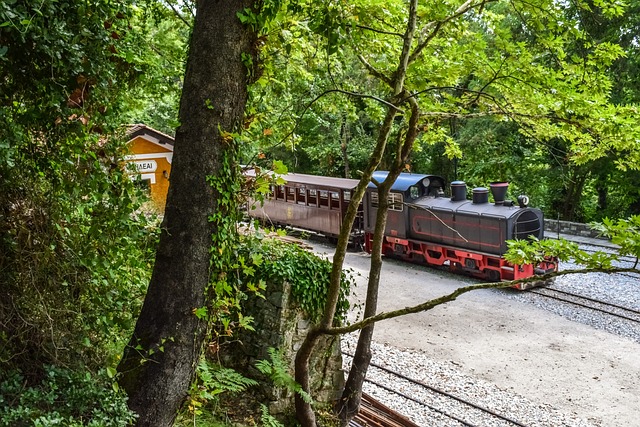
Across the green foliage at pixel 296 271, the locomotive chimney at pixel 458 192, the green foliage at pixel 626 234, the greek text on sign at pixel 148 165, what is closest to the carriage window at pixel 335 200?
the locomotive chimney at pixel 458 192

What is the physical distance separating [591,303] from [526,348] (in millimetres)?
3455

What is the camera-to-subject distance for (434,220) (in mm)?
16469

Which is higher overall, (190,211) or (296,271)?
(190,211)

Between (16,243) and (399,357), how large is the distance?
8.20m

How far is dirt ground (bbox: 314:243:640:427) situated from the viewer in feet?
30.3

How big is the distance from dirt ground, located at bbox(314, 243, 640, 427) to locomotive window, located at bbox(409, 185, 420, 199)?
3654 millimetres

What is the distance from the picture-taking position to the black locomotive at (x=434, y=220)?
15000 mm

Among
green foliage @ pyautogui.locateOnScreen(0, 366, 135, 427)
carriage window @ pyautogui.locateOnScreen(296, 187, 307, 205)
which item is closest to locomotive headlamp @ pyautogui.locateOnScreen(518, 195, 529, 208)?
carriage window @ pyautogui.locateOnScreen(296, 187, 307, 205)

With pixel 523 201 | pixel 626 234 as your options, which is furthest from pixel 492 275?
pixel 626 234

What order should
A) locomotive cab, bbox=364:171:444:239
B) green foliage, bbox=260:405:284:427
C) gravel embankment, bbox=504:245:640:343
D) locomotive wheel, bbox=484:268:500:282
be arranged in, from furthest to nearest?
locomotive cab, bbox=364:171:444:239, locomotive wheel, bbox=484:268:500:282, gravel embankment, bbox=504:245:640:343, green foliage, bbox=260:405:284:427

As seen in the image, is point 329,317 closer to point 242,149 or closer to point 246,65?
point 242,149

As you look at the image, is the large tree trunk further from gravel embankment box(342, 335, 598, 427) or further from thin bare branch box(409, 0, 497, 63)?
gravel embankment box(342, 335, 598, 427)

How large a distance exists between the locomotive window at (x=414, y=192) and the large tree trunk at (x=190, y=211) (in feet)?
45.4

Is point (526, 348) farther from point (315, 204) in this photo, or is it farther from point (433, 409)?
point (315, 204)
